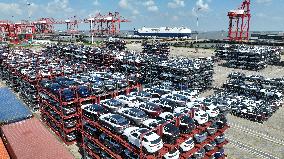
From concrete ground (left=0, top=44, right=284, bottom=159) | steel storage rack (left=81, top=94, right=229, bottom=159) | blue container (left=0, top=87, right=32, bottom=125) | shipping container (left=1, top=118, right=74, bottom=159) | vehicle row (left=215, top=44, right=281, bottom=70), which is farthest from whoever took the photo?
vehicle row (left=215, top=44, right=281, bottom=70)

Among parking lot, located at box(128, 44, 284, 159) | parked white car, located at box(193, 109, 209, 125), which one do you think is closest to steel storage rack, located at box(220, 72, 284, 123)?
parking lot, located at box(128, 44, 284, 159)

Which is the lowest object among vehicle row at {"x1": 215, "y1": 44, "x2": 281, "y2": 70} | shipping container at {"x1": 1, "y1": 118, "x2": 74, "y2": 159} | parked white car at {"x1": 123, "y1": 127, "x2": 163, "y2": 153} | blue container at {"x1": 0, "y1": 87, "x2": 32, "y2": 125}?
shipping container at {"x1": 1, "y1": 118, "x2": 74, "y2": 159}

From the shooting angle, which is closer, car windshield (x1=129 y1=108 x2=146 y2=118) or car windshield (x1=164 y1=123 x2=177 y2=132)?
car windshield (x1=164 y1=123 x2=177 y2=132)

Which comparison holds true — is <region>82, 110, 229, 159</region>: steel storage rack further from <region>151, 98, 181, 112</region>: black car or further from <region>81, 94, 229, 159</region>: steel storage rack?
<region>151, 98, 181, 112</region>: black car

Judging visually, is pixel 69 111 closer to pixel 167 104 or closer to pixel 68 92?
pixel 68 92

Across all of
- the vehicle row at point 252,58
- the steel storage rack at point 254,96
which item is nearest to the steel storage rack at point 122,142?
the steel storage rack at point 254,96

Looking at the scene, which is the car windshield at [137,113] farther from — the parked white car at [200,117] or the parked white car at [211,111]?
the parked white car at [211,111]

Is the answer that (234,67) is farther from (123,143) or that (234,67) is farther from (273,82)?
(123,143)

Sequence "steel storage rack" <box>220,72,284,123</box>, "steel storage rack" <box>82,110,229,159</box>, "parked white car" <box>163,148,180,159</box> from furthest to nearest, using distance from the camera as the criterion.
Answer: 1. "steel storage rack" <box>220,72,284,123</box>
2. "parked white car" <box>163,148,180,159</box>
3. "steel storage rack" <box>82,110,229,159</box>
